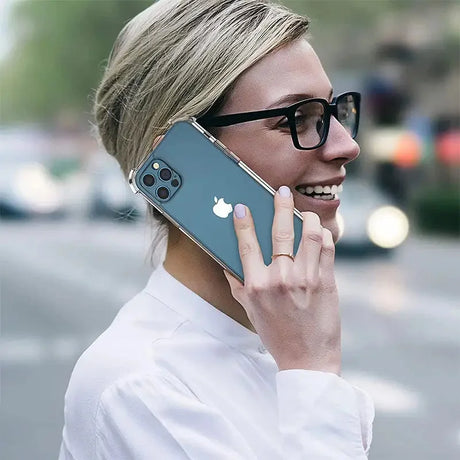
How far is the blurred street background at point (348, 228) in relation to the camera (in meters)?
7.73

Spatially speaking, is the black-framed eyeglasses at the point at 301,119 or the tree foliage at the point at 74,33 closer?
the black-framed eyeglasses at the point at 301,119

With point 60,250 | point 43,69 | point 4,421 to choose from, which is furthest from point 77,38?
point 4,421

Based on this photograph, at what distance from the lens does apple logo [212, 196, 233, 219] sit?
1782mm

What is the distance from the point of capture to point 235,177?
179cm

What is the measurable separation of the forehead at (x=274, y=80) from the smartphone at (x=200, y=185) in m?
0.10

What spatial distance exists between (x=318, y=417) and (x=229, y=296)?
354mm

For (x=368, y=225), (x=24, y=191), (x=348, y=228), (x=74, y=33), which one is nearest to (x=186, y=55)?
(x=348, y=228)

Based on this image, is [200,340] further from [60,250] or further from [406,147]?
[406,147]

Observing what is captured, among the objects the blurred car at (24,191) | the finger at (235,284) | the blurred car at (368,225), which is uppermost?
the finger at (235,284)

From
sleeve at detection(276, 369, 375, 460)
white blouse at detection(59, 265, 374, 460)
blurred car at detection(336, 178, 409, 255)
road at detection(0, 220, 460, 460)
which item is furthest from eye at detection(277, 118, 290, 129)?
blurred car at detection(336, 178, 409, 255)

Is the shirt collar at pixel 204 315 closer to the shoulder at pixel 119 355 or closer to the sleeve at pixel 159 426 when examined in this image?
the shoulder at pixel 119 355

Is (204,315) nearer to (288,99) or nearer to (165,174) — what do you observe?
(165,174)

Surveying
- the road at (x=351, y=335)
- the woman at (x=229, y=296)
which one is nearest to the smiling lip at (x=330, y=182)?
the woman at (x=229, y=296)

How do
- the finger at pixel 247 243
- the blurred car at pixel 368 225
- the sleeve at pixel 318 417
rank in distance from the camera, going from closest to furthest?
the sleeve at pixel 318 417 < the finger at pixel 247 243 < the blurred car at pixel 368 225
